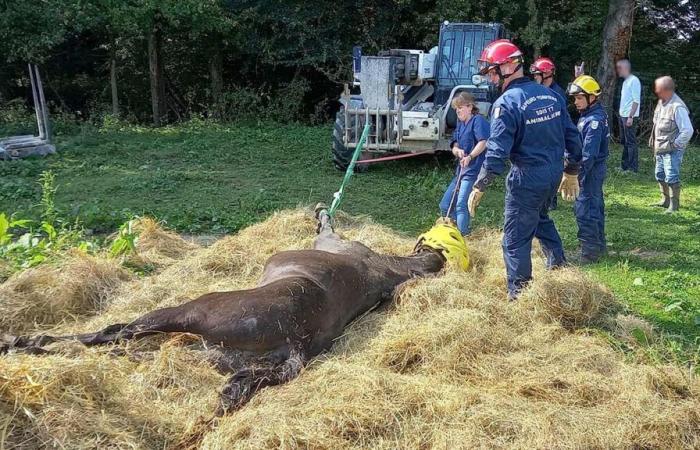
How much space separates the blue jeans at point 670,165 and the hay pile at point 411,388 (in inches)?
160

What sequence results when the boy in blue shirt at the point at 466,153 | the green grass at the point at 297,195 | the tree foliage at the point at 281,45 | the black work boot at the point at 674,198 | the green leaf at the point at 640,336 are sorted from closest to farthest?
the green leaf at the point at 640,336, the green grass at the point at 297,195, the boy in blue shirt at the point at 466,153, the black work boot at the point at 674,198, the tree foliage at the point at 281,45

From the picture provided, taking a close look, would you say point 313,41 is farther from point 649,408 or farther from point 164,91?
point 649,408

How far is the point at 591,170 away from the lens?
6.17 metres

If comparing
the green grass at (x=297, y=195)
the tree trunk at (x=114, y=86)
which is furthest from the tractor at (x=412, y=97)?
the tree trunk at (x=114, y=86)

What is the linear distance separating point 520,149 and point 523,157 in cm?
6

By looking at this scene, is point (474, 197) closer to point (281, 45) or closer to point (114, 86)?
point (281, 45)

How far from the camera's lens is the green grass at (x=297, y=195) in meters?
5.60

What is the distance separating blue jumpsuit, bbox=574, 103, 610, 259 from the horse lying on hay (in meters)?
2.69

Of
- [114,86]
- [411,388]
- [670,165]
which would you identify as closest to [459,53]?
[670,165]

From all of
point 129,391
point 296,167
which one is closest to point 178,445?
point 129,391

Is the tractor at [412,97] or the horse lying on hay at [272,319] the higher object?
the tractor at [412,97]

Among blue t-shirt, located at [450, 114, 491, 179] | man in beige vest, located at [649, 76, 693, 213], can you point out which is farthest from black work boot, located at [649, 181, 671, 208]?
blue t-shirt, located at [450, 114, 491, 179]

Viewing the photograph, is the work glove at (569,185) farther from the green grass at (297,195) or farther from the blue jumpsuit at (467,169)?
the blue jumpsuit at (467,169)

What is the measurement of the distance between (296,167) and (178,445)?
8374 millimetres
